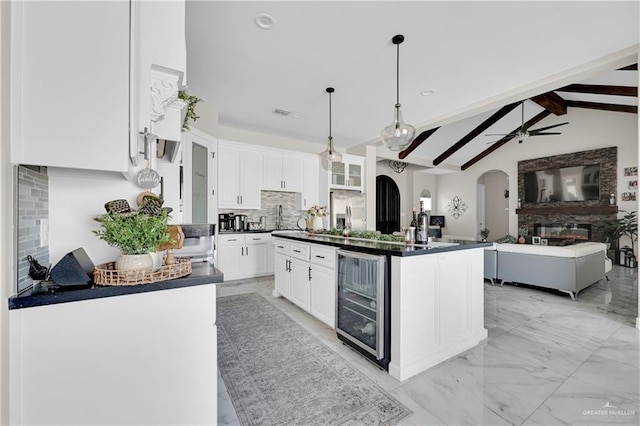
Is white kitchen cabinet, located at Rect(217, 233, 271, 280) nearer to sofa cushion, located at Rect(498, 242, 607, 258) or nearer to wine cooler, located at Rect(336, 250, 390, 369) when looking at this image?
wine cooler, located at Rect(336, 250, 390, 369)

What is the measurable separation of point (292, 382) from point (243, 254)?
3.22 m

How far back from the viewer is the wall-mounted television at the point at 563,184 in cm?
677

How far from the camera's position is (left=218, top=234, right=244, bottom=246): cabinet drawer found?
15.2 ft

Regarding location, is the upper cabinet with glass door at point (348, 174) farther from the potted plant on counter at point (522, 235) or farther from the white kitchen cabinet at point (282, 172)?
the potted plant on counter at point (522, 235)

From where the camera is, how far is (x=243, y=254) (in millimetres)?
4848

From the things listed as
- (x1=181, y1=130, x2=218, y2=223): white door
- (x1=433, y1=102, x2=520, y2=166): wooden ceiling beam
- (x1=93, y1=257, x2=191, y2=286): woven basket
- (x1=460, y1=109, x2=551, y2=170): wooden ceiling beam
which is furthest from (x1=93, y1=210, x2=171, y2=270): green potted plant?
(x1=460, y1=109, x2=551, y2=170): wooden ceiling beam

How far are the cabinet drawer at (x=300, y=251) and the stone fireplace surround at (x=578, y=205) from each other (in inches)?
305

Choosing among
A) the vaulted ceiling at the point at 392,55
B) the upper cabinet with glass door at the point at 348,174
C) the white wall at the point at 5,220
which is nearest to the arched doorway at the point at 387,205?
the upper cabinet with glass door at the point at 348,174

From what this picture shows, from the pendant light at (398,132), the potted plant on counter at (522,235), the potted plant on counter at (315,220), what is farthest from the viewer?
the potted plant on counter at (522,235)

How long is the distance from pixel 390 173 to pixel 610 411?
26.0 ft

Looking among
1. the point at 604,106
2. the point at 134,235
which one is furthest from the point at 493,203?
the point at 134,235

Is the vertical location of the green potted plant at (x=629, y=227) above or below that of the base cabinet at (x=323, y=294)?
above

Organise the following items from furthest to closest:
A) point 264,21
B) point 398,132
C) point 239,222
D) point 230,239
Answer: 1. point 239,222
2. point 230,239
3. point 398,132
4. point 264,21

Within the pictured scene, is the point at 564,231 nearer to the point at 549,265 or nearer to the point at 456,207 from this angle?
the point at 456,207
